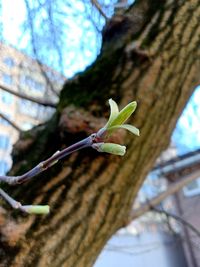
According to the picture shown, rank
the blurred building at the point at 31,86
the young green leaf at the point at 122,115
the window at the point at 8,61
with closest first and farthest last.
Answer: the young green leaf at the point at 122,115
the window at the point at 8,61
the blurred building at the point at 31,86

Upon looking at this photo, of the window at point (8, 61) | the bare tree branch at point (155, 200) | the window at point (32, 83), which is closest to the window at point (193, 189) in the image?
the bare tree branch at point (155, 200)

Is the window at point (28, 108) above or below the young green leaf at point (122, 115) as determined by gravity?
above

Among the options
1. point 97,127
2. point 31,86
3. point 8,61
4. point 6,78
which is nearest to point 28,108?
point 31,86

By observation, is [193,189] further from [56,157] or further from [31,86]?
[56,157]

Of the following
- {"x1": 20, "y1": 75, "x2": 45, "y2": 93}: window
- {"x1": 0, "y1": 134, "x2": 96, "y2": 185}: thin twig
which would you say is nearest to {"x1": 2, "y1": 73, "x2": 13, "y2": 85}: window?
{"x1": 20, "y1": 75, "x2": 45, "y2": 93}: window

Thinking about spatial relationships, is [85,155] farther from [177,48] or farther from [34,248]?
[177,48]

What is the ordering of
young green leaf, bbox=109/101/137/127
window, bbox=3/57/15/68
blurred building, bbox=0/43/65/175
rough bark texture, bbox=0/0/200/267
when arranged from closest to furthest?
young green leaf, bbox=109/101/137/127 < rough bark texture, bbox=0/0/200/267 < window, bbox=3/57/15/68 < blurred building, bbox=0/43/65/175

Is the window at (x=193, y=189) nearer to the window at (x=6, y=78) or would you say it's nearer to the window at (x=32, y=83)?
the window at (x=32, y=83)

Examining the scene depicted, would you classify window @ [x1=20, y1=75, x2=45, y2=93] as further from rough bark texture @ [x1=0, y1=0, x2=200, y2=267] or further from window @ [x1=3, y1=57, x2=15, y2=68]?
rough bark texture @ [x1=0, y1=0, x2=200, y2=267]
